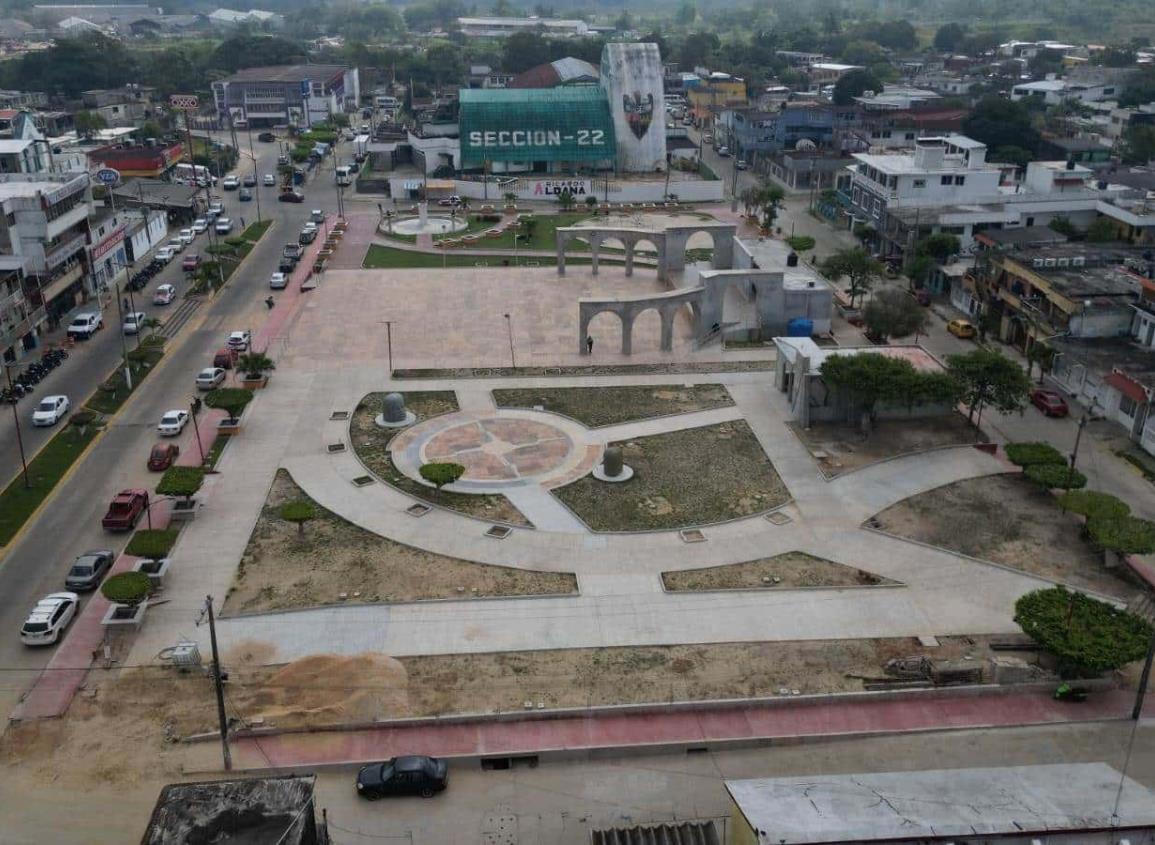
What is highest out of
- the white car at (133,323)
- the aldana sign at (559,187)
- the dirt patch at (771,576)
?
the aldana sign at (559,187)

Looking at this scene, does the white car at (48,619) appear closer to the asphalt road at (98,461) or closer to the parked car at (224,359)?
the asphalt road at (98,461)

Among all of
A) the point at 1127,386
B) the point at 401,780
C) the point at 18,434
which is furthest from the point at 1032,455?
the point at 18,434

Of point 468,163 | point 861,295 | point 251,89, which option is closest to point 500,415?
point 861,295

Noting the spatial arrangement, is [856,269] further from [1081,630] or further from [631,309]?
[1081,630]

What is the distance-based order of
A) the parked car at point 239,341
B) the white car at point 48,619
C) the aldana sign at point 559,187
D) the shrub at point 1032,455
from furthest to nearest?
the aldana sign at point 559,187, the parked car at point 239,341, the shrub at point 1032,455, the white car at point 48,619

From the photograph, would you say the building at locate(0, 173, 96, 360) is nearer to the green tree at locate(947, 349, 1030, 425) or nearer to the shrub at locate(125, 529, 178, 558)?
the shrub at locate(125, 529, 178, 558)

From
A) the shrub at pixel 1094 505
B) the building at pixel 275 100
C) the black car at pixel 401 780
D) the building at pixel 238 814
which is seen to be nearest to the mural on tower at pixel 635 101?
the building at pixel 275 100

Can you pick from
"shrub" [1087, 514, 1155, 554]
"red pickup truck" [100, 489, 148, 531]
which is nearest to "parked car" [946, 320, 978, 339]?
"shrub" [1087, 514, 1155, 554]
